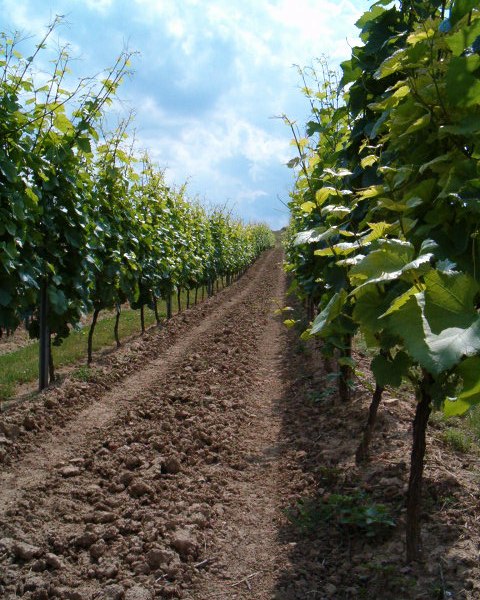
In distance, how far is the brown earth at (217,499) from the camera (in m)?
2.94

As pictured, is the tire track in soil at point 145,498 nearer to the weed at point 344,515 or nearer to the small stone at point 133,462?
the small stone at point 133,462

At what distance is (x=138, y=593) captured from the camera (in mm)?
2836

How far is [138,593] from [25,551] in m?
0.74

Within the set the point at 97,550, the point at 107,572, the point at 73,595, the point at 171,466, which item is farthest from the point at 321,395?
the point at 73,595

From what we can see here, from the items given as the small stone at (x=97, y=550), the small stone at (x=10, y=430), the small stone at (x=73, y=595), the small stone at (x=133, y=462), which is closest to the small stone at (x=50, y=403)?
the small stone at (x=10, y=430)

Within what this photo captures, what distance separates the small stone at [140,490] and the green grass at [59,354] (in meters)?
3.78

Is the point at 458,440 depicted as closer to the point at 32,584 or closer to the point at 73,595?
the point at 73,595

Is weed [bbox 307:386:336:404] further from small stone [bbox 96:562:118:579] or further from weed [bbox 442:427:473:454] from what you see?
small stone [bbox 96:562:118:579]

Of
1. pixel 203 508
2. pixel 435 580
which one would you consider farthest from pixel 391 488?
pixel 203 508

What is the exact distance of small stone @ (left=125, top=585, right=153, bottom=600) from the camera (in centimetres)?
281

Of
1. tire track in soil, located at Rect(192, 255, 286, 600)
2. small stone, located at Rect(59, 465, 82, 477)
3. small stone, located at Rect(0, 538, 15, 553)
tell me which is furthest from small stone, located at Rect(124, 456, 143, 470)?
small stone, located at Rect(0, 538, 15, 553)

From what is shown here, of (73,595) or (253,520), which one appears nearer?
(73,595)

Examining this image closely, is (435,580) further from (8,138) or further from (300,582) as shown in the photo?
(8,138)

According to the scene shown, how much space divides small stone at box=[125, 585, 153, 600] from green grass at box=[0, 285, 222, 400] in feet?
15.7
